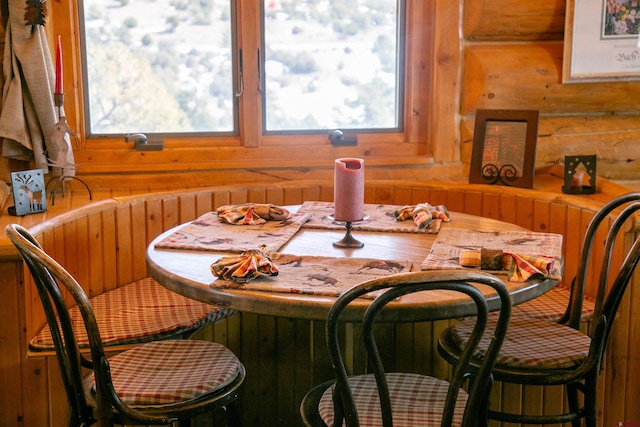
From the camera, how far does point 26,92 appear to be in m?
3.38

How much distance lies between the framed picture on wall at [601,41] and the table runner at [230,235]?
165cm

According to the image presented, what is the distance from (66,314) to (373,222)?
1150 mm

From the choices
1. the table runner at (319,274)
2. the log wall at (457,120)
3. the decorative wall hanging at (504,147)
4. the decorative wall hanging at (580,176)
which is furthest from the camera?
the log wall at (457,120)

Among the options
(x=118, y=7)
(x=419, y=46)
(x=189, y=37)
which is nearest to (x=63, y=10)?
(x=118, y=7)

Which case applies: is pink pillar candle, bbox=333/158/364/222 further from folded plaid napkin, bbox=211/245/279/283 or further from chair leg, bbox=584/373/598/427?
chair leg, bbox=584/373/598/427

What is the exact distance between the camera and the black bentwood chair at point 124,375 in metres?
2.00

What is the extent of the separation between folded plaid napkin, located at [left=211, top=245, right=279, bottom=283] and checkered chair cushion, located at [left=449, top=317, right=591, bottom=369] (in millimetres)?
690

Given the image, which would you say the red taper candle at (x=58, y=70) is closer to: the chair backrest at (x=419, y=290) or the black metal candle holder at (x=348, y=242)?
the black metal candle holder at (x=348, y=242)

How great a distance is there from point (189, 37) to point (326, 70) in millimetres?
640

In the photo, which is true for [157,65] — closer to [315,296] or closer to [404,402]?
[315,296]

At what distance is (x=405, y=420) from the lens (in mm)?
1991

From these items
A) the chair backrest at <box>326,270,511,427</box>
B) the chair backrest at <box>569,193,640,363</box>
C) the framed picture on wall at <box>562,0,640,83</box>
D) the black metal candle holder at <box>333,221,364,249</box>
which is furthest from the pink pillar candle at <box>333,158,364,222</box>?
the framed picture on wall at <box>562,0,640,83</box>

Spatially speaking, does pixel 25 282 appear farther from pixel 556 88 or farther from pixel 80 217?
pixel 556 88

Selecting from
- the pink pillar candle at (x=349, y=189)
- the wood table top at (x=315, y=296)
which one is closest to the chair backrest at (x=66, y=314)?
the wood table top at (x=315, y=296)
